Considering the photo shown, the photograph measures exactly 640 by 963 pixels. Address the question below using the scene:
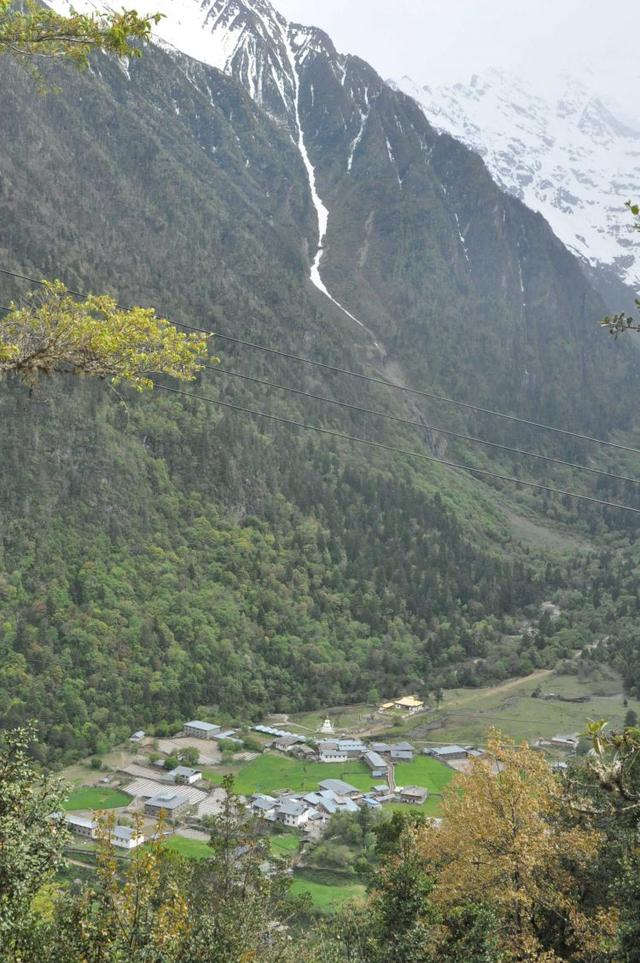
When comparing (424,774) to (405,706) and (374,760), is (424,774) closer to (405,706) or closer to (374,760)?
(374,760)

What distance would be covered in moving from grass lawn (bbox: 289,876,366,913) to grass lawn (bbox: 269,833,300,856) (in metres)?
2.61

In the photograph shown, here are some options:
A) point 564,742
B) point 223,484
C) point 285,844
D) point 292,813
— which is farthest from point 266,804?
point 223,484

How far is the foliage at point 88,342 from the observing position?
10.2 m

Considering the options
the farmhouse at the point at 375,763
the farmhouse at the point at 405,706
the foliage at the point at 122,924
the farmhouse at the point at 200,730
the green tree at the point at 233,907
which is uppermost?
the foliage at the point at 122,924

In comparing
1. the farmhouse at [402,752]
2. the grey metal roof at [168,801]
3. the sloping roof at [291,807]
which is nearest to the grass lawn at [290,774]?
the farmhouse at [402,752]

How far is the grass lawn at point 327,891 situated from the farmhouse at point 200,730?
30567 mm

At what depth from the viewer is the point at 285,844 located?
52.7 meters

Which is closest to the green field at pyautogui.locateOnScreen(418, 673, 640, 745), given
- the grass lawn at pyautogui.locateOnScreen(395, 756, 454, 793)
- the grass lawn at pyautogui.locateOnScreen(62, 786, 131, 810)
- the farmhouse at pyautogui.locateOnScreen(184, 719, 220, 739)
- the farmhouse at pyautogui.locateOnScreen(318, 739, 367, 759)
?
the grass lawn at pyautogui.locateOnScreen(395, 756, 454, 793)

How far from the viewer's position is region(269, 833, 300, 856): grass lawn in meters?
50.9

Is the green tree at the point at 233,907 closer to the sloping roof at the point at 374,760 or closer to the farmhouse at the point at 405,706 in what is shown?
the sloping roof at the point at 374,760

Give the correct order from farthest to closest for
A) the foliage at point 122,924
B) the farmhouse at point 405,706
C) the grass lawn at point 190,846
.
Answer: the farmhouse at point 405,706, the grass lawn at point 190,846, the foliage at point 122,924

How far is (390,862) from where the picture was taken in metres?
20.0

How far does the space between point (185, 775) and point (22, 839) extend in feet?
188

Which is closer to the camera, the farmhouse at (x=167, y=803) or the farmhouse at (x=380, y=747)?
the farmhouse at (x=167, y=803)
